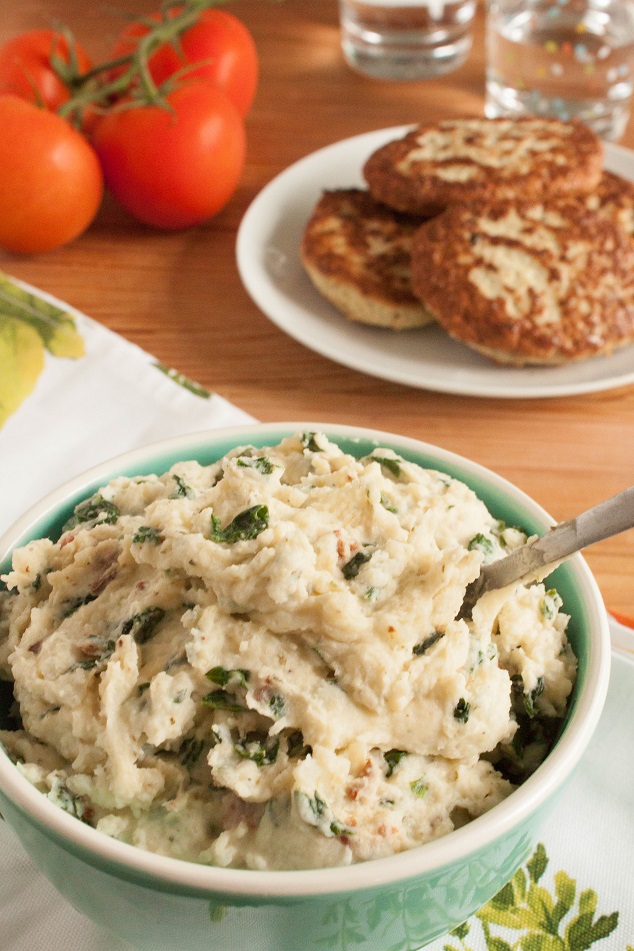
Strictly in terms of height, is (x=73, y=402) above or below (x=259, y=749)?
below

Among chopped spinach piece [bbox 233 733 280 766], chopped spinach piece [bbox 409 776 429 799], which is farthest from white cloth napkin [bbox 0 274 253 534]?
chopped spinach piece [bbox 409 776 429 799]

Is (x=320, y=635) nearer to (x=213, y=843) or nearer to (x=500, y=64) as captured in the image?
(x=213, y=843)

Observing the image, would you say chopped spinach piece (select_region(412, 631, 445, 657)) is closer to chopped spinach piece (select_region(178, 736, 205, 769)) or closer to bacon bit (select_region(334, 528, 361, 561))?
bacon bit (select_region(334, 528, 361, 561))

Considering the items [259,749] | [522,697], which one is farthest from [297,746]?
[522,697]

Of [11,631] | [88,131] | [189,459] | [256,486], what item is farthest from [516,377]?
[88,131]

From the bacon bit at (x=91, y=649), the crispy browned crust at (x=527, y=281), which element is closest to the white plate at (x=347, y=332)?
the crispy browned crust at (x=527, y=281)

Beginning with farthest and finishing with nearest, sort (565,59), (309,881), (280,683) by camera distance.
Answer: (565,59) → (280,683) → (309,881)

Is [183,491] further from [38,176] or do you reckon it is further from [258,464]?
[38,176]
